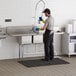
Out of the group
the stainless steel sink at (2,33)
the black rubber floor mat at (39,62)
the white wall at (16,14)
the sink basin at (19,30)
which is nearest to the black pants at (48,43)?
the black rubber floor mat at (39,62)

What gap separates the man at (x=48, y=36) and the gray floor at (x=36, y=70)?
583mm

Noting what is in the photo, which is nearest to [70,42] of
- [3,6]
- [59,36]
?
[59,36]

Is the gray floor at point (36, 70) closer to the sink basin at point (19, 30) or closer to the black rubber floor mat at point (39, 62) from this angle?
the black rubber floor mat at point (39, 62)

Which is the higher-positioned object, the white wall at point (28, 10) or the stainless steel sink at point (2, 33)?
the white wall at point (28, 10)

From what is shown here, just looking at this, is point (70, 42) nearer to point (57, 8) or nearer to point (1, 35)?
point (57, 8)

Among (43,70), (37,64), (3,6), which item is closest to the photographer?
(43,70)

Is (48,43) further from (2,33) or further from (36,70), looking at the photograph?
(2,33)

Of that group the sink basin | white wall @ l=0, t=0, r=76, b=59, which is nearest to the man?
the sink basin

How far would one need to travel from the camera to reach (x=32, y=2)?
7.62 metres

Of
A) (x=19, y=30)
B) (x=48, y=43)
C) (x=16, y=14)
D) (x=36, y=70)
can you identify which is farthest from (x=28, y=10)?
(x=36, y=70)

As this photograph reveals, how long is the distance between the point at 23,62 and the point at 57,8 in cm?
194

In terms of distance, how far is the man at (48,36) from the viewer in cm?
705

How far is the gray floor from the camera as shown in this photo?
6004mm

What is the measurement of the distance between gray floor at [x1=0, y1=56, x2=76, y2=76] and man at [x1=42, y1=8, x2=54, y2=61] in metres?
0.58
